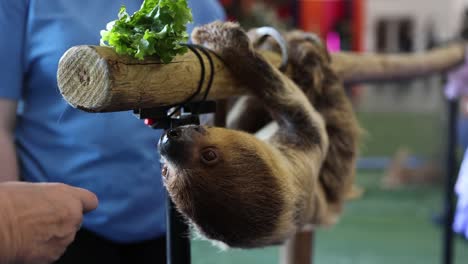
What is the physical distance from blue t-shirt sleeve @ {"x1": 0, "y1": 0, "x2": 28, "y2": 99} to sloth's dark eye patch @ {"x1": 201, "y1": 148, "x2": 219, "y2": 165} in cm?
41

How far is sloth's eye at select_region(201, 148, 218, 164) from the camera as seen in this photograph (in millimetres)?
688

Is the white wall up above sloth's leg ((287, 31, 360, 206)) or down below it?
→ above

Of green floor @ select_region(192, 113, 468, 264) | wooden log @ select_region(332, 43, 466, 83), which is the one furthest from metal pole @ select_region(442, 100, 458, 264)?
green floor @ select_region(192, 113, 468, 264)

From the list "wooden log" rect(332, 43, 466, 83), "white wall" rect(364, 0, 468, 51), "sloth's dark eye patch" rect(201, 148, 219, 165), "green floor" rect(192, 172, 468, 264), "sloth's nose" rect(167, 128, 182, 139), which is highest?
"white wall" rect(364, 0, 468, 51)

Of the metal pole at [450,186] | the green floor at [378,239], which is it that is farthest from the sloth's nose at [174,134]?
the green floor at [378,239]

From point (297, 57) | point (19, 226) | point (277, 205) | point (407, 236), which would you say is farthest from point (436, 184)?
point (19, 226)

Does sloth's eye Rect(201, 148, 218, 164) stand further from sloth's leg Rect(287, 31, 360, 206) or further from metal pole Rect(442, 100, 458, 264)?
metal pole Rect(442, 100, 458, 264)

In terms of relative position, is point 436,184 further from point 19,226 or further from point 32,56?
point 19,226

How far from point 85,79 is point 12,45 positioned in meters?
0.33

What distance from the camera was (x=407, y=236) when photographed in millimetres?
2848

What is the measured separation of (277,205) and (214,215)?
0.10 meters

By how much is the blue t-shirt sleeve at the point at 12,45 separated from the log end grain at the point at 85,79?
11.7 inches

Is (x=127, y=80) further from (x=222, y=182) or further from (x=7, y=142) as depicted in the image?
(x=7, y=142)

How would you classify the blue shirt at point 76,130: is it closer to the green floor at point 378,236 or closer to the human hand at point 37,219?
the human hand at point 37,219
